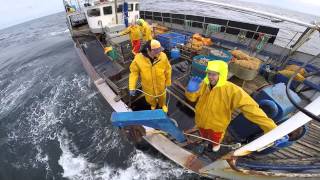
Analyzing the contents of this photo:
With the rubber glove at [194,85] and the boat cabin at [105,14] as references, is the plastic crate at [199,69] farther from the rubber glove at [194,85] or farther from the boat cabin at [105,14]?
Answer: the boat cabin at [105,14]

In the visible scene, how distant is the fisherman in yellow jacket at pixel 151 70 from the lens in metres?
4.33

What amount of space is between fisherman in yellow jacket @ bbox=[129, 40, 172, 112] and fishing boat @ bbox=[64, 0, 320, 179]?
2.92ft

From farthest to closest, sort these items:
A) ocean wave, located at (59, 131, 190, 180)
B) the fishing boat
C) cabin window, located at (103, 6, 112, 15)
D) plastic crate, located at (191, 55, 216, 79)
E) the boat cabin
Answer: cabin window, located at (103, 6, 112, 15), the boat cabin, plastic crate, located at (191, 55, 216, 79), ocean wave, located at (59, 131, 190, 180), the fishing boat

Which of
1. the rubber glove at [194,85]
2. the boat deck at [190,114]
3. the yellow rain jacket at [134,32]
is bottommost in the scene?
the boat deck at [190,114]

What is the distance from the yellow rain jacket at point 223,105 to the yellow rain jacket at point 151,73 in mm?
1355

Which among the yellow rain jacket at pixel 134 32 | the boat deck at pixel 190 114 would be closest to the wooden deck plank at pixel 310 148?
the boat deck at pixel 190 114

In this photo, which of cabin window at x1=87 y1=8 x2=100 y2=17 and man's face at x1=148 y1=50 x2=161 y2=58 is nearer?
man's face at x1=148 y1=50 x2=161 y2=58

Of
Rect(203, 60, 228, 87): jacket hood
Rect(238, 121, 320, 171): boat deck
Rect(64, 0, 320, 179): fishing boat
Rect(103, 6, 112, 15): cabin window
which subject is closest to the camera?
Rect(203, 60, 228, 87): jacket hood

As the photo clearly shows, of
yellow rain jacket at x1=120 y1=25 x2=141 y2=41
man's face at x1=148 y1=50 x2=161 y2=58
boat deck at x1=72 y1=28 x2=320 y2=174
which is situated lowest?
boat deck at x1=72 y1=28 x2=320 y2=174

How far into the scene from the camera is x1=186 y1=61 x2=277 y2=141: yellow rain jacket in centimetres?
300

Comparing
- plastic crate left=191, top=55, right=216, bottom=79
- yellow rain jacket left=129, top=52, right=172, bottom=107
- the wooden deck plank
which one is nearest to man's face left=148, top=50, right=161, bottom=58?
yellow rain jacket left=129, top=52, right=172, bottom=107

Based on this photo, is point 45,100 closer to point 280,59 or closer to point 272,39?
point 280,59

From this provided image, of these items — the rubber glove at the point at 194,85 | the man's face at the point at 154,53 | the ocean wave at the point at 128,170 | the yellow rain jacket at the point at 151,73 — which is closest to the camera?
the man's face at the point at 154,53

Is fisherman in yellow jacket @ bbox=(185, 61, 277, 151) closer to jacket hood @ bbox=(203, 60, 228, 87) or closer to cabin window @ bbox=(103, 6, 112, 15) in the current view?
jacket hood @ bbox=(203, 60, 228, 87)
